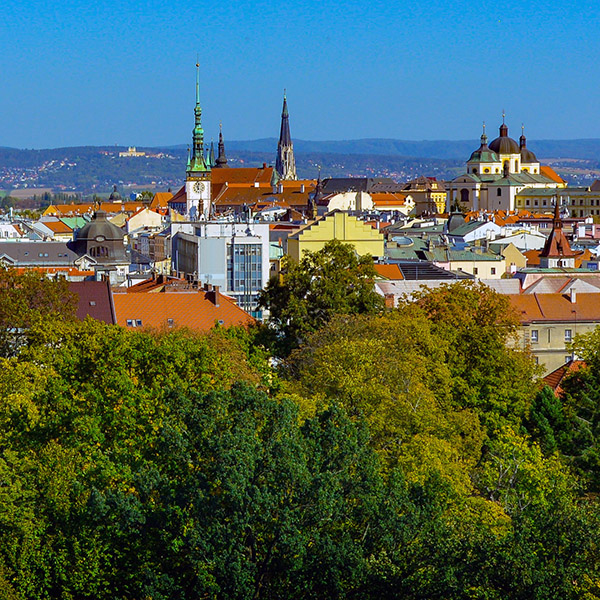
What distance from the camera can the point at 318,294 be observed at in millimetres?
45312

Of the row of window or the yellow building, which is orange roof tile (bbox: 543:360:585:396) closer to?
the row of window

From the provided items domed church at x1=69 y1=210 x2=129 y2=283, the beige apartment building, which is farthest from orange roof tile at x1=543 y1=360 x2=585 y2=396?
domed church at x1=69 y1=210 x2=129 y2=283

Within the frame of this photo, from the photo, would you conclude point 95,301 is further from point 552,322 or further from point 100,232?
point 100,232

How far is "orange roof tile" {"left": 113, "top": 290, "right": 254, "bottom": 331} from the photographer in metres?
48.7

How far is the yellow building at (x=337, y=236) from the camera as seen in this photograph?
243 ft

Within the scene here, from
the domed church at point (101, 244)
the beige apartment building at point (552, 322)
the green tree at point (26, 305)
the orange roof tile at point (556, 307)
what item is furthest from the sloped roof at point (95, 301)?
the domed church at point (101, 244)

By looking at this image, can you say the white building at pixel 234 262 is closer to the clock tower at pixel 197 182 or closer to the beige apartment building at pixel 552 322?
the beige apartment building at pixel 552 322

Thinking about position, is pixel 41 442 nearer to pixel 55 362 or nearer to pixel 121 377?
pixel 121 377

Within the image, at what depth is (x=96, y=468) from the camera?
24.5 metres

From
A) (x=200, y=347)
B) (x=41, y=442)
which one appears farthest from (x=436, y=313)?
(x=41, y=442)

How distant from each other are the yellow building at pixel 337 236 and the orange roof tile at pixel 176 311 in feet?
75.6

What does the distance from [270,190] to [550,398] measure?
158139 millimetres

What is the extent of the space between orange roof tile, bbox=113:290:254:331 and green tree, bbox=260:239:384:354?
2.40 metres

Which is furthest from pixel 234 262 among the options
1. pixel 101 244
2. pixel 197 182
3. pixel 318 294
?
pixel 197 182
